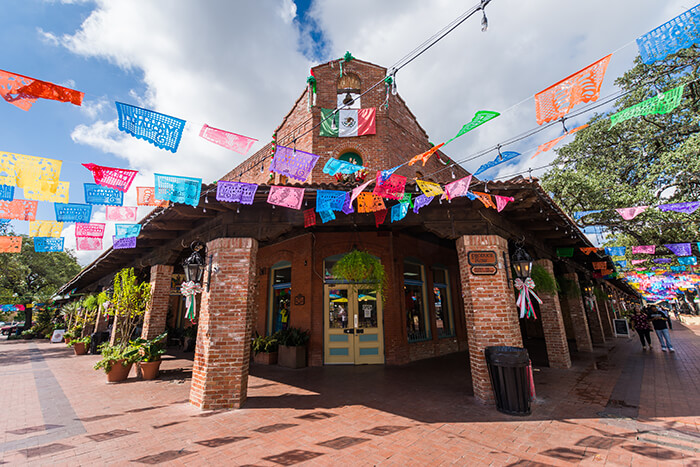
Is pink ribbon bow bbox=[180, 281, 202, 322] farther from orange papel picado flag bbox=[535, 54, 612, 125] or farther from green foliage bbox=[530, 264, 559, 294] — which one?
green foliage bbox=[530, 264, 559, 294]

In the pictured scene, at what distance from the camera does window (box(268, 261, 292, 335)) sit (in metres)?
9.59

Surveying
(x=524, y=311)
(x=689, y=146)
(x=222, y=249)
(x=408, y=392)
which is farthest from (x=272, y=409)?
(x=689, y=146)

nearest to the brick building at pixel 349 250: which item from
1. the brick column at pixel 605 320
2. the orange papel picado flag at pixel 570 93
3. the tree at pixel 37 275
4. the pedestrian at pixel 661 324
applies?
the orange papel picado flag at pixel 570 93

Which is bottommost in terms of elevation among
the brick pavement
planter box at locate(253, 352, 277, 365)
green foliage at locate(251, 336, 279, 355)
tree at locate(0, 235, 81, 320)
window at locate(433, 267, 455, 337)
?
the brick pavement

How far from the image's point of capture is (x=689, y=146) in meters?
10.5

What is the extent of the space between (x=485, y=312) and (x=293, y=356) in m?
5.30

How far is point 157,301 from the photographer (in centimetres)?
858

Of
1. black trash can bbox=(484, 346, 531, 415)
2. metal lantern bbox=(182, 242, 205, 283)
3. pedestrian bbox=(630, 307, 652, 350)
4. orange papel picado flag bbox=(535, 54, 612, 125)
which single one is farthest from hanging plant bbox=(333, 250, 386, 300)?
pedestrian bbox=(630, 307, 652, 350)

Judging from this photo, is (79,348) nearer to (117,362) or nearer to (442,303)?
(117,362)

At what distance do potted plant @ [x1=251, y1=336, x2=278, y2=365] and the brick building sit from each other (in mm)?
579

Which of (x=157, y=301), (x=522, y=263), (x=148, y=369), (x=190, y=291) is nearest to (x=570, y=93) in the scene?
(x=522, y=263)

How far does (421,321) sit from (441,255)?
2649 millimetres

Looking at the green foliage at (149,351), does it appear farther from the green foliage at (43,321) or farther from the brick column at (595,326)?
the green foliage at (43,321)

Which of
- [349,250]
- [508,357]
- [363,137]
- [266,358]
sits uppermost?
[363,137]
